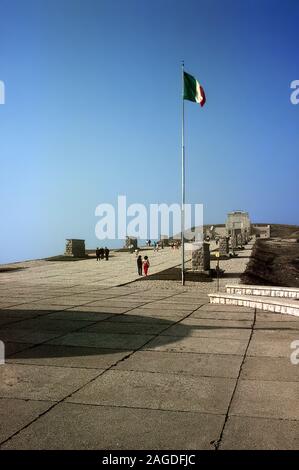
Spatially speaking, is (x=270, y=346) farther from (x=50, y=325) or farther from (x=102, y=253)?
(x=102, y=253)

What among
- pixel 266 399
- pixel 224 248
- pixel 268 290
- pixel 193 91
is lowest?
pixel 224 248

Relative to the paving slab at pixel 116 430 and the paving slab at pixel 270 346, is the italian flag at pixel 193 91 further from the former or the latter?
the paving slab at pixel 116 430

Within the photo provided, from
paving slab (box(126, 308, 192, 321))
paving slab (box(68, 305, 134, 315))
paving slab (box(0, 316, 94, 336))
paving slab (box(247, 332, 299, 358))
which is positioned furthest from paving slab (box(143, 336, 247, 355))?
paving slab (box(68, 305, 134, 315))

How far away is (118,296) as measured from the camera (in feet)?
56.1

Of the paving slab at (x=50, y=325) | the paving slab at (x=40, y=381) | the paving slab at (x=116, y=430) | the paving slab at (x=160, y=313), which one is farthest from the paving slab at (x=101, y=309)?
the paving slab at (x=116, y=430)

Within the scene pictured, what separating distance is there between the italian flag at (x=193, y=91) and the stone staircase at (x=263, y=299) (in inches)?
388

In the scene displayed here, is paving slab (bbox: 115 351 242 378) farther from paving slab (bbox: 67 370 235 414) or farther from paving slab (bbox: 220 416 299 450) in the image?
paving slab (bbox: 220 416 299 450)

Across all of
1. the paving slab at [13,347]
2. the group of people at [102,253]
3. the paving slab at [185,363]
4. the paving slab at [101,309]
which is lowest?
the group of people at [102,253]

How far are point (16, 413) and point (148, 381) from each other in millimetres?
1886

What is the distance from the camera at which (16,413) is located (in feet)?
16.4

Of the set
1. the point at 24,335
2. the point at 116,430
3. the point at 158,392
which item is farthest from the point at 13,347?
the point at 116,430

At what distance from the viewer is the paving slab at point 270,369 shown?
6410 mm
